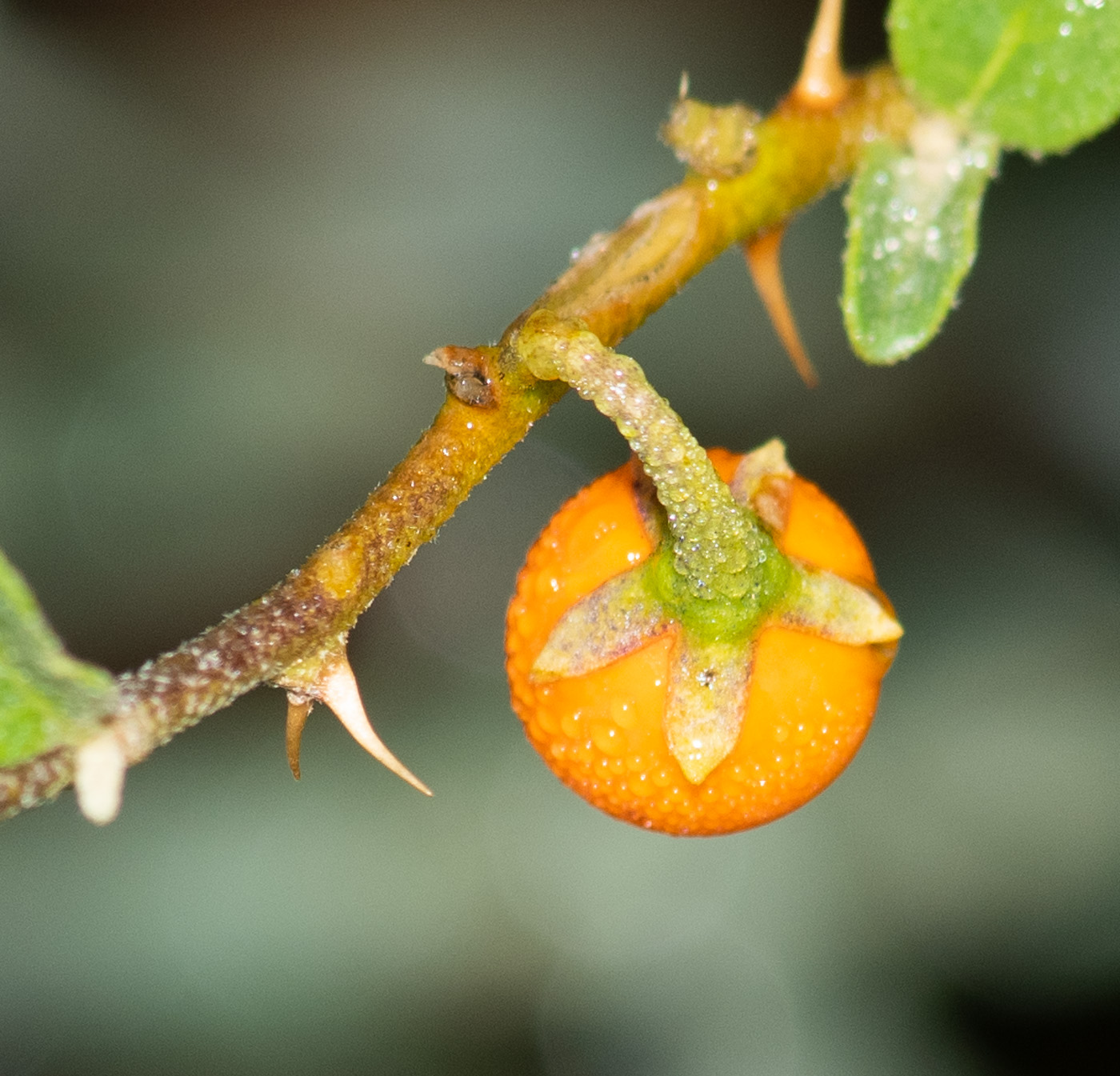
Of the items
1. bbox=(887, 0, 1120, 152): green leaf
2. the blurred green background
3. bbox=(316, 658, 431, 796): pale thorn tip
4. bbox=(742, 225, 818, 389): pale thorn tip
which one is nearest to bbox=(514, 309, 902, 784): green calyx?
bbox=(316, 658, 431, 796): pale thorn tip

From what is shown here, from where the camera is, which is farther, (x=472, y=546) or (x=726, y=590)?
(x=472, y=546)

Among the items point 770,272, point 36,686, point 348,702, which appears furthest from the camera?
point 770,272

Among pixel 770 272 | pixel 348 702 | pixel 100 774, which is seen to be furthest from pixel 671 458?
pixel 770 272

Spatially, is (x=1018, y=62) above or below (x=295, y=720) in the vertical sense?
above

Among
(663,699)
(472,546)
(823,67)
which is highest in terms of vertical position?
(472,546)

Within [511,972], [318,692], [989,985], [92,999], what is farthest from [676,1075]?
[318,692]

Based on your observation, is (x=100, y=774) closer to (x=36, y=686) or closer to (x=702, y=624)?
(x=36, y=686)

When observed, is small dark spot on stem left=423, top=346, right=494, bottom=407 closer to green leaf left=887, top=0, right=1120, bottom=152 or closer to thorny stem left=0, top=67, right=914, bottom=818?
thorny stem left=0, top=67, right=914, bottom=818
